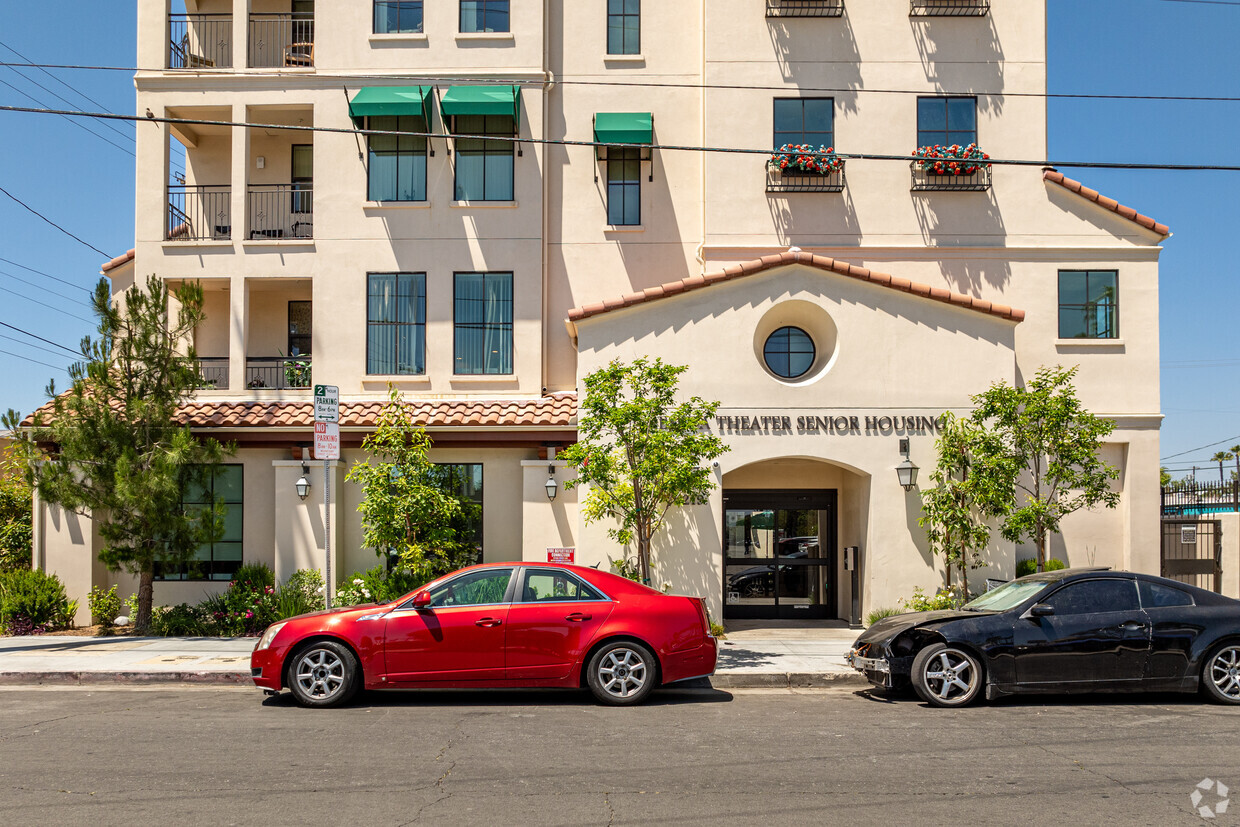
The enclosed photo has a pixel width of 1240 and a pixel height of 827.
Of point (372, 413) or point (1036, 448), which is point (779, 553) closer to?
point (1036, 448)

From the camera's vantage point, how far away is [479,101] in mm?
17094

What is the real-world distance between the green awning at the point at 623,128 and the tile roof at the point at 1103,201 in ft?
23.8

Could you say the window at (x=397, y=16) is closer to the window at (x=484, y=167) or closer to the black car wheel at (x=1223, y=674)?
the window at (x=484, y=167)

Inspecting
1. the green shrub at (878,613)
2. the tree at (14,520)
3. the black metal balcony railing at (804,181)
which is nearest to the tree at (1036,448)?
the green shrub at (878,613)

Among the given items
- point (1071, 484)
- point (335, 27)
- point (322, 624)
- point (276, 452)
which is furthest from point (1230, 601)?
point (335, 27)

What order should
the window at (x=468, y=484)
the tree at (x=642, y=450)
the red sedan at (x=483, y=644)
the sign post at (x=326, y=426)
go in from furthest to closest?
the window at (x=468, y=484) → the tree at (x=642, y=450) → the sign post at (x=326, y=426) → the red sedan at (x=483, y=644)

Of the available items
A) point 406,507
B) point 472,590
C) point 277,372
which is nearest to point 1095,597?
point 472,590

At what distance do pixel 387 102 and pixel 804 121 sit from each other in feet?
24.8

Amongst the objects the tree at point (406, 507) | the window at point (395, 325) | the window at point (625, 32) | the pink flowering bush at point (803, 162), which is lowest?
the tree at point (406, 507)

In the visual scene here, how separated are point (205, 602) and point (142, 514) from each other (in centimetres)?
190

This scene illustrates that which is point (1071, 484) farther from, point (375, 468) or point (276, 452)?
point (276, 452)

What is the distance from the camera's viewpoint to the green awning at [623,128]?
1736cm

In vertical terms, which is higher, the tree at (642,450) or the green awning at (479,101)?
the green awning at (479,101)

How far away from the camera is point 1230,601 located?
33.6 feet
